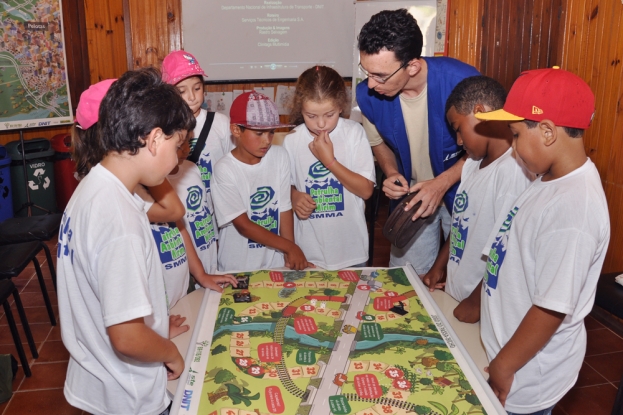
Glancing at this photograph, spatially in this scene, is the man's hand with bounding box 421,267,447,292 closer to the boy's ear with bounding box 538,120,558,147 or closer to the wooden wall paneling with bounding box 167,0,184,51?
the boy's ear with bounding box 538,120,558,147

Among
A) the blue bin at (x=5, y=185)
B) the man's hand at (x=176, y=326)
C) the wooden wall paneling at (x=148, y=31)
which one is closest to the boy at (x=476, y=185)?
the man's hand at (x=176, y=326)

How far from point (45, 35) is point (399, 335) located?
4896 millimetres

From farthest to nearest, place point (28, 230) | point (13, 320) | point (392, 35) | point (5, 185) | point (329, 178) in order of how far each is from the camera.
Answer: point (5, 185) → point (28, 230) → point (13, 320) → point (329, 178) → point (392, 35)

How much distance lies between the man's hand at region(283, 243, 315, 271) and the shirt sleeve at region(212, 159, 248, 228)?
0.25m

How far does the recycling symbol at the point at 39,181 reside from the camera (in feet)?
16.5

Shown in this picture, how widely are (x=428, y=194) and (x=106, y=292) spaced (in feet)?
4.09

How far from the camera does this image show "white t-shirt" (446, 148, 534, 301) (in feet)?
5.46

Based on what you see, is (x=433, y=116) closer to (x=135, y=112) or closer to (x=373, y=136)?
(x=373, y=136)

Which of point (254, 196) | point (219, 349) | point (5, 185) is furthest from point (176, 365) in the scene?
point (5, 185)

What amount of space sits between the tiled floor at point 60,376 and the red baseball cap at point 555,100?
5.38 ft

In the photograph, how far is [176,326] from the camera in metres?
1.58

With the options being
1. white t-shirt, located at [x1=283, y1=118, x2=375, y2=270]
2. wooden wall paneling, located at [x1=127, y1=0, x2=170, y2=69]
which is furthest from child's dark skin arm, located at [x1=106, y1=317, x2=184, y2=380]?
wooden wall paneling, located at [x1=127, y1=0, x2=170, y2=69]

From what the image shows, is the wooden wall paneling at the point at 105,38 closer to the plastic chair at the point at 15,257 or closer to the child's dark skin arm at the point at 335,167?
the plastic chair at the point at 15,257

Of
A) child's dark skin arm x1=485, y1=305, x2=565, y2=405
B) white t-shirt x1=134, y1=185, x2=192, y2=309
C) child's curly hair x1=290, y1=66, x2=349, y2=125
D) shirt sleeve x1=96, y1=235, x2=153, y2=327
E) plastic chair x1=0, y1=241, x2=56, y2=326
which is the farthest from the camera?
plastic chair x1=0, y1=241, x2=56, y2=326
